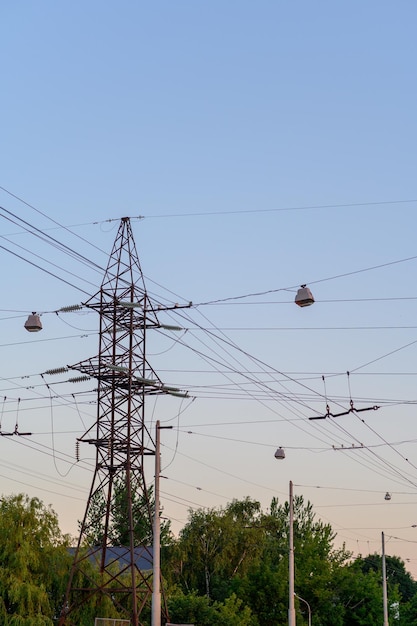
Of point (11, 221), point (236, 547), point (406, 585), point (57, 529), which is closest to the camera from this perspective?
point (11, 221)

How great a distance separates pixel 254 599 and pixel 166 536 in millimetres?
40116

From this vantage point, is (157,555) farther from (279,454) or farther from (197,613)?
(197,613)

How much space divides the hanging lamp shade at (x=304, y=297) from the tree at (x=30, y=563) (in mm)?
31558

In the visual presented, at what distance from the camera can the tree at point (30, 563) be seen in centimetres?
5431

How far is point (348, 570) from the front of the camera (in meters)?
90.2

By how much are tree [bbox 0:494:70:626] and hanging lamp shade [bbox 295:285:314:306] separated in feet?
104

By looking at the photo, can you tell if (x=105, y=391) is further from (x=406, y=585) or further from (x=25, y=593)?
(x=406, y=585)

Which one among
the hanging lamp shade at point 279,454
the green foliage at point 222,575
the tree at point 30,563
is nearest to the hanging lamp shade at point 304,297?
the hanging lamp shade at point 279,454

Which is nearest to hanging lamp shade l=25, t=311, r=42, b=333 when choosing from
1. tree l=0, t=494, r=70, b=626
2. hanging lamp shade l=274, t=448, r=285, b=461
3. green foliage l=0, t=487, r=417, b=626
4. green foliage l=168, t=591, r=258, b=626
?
hanging lamp shade l=274, t=448, r=285, b=461

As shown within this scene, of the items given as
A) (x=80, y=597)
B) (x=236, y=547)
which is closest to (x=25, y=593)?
(x=80, y=597)

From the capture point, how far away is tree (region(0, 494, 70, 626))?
54312mm

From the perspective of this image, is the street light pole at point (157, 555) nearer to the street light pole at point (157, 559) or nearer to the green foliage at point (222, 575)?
the street light pole at point (157, 559)

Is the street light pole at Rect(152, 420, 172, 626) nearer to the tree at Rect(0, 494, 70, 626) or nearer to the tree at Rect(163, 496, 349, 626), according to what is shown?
the tree at Rect(0, 494, 70, 626)

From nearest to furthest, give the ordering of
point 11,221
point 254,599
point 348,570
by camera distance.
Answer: point 11,221 → point 254,599 → point 348,570
